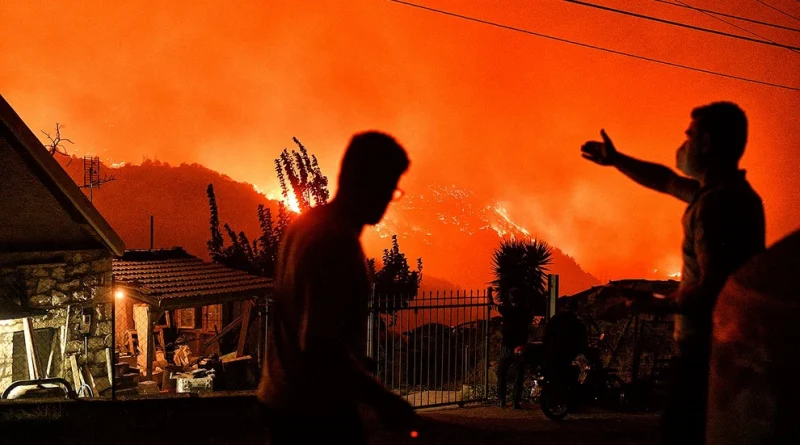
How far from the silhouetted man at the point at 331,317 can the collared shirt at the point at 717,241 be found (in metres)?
1.36

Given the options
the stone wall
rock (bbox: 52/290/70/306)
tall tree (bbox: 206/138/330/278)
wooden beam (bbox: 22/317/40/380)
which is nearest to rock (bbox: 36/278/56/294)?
the stone wall

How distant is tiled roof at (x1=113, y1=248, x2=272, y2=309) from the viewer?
1312 cm

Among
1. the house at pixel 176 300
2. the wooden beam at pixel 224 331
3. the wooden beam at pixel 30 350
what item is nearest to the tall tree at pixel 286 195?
the house at pixel 176 300

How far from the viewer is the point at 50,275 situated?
10.9 meters

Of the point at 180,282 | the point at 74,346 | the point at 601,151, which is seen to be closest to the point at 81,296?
the point at 74,346

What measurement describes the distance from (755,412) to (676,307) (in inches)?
20.5

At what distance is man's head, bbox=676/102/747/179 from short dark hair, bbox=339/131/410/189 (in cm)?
151

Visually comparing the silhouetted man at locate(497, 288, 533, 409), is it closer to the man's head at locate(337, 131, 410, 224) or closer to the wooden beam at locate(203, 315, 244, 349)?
the wooden beam at locate(203, 315, 244, 349)

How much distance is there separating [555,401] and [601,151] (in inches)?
257

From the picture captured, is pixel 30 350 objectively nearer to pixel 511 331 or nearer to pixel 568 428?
pixel 511 331

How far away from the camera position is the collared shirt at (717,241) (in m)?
2.99

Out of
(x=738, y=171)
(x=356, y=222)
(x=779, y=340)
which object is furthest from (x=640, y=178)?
(x=356, y=222)

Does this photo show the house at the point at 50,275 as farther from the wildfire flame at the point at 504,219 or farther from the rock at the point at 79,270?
the wildfire flame at the point at 504,219

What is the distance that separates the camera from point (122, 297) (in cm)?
1362
